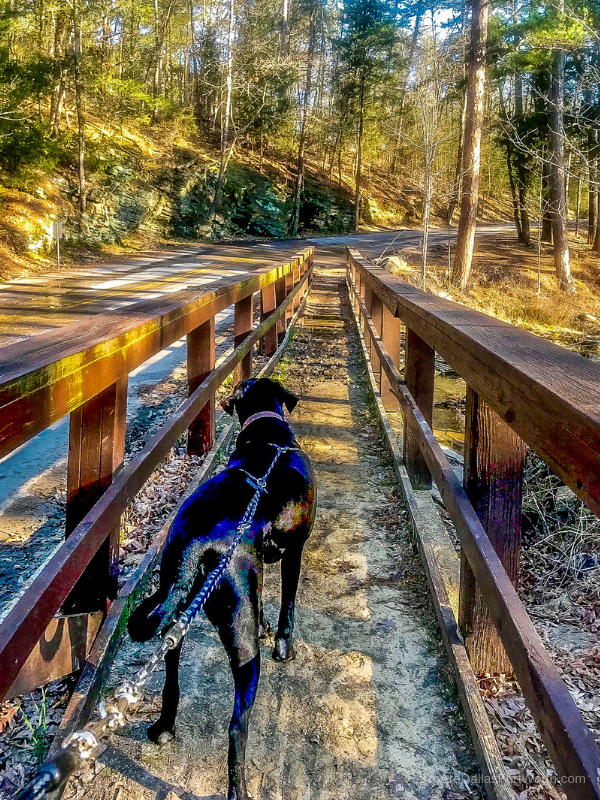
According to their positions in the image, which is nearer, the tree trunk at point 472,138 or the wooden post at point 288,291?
the wooden post at point 288,291

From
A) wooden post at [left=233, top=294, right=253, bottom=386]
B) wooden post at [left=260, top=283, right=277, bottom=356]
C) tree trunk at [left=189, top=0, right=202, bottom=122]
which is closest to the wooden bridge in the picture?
wooden post at [left=233, top=294, right=253, bottom=386]

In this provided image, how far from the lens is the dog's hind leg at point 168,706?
198 cm

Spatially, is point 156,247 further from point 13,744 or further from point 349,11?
point 13,744

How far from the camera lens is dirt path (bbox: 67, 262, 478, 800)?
1949 millimetres

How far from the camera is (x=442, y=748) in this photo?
2.08 m

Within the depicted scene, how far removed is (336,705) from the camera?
2.30m

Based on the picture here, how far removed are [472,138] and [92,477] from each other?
59.5ft

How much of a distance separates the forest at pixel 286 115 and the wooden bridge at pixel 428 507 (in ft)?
36.2

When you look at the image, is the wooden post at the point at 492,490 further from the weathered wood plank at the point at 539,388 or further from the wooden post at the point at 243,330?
the wooden post at the point at 243,330

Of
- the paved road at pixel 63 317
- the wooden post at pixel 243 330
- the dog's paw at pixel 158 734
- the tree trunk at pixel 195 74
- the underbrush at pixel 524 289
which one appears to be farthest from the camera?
the tree trunk at pixel 195 74

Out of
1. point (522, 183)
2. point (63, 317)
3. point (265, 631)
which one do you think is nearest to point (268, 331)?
point (265, 631)

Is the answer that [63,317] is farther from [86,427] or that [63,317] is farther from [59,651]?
[59,651]

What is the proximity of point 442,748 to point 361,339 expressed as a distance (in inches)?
295

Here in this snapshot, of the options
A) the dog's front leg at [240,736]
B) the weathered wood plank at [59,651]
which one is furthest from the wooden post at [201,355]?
the dog's front leg at [240,736]
